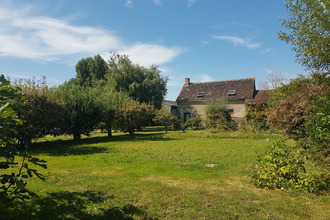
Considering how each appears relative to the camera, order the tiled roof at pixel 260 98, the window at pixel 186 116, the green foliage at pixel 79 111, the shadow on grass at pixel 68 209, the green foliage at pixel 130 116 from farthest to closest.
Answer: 1. the window at pixel 186 116
2. the tiled roof at pixel 260 98
3. the green foliage at pixel 130 116
4. the green foliage at pixel 79 111
5. the shadow on grass at pixel 68 209

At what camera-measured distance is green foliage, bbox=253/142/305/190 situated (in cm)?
623

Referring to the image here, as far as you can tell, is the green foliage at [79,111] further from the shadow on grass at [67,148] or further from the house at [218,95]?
the house at [218,95]

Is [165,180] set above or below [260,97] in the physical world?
below

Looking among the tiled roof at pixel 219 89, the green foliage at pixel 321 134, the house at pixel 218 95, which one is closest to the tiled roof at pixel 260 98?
the house at pixel 218 95

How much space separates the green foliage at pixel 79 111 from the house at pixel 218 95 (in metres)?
15.3

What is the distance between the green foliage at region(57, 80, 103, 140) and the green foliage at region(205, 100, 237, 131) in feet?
38.2

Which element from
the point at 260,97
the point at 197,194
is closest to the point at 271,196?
the point at 197,194

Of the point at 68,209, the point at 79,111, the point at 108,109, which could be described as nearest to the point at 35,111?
the point at 79,111

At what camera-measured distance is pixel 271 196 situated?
18.6 feet

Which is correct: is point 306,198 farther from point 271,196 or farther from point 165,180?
point 165,180

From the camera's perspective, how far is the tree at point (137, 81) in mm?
34500

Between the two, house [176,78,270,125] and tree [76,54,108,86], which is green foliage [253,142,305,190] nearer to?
house [176,78,270,125]

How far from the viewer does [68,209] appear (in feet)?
15.5

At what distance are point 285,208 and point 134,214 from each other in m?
3.25
